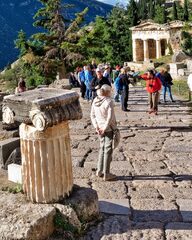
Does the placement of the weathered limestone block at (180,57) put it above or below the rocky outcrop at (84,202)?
above

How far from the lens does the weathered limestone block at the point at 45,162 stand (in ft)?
17.1

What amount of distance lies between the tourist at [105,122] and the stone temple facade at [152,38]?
52.3 meters

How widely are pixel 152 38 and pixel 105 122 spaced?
60187mm

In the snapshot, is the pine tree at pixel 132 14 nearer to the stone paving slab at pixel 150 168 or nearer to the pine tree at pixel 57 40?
the pine tree at pixel 57 40

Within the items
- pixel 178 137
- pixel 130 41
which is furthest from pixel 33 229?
pixel 130 41

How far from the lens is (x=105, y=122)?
24.4ft

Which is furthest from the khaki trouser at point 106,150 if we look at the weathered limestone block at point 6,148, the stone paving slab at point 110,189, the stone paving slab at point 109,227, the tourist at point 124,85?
the tourist at point 124,85

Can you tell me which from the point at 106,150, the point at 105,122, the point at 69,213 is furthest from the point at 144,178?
the point at 69,213

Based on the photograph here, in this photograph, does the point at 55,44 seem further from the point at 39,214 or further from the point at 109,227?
the point at 39,214

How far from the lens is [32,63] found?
3928 cm

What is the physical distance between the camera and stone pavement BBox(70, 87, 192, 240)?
5645 millimetres

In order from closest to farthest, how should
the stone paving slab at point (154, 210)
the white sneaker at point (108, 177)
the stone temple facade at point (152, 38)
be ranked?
the stone paving slab at point (154, 210) < the white sneaker at point (108, 177) < the stone temple facade at point (152, 38)

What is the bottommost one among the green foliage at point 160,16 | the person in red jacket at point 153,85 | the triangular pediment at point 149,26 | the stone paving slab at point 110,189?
the stone paving slab at point 110,189

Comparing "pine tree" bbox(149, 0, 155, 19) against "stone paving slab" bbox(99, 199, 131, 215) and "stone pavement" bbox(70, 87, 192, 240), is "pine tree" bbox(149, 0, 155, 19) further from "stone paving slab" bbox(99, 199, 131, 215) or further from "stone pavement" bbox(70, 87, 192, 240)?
"stone paving slab" bbox(99, 199, 131, 215)
